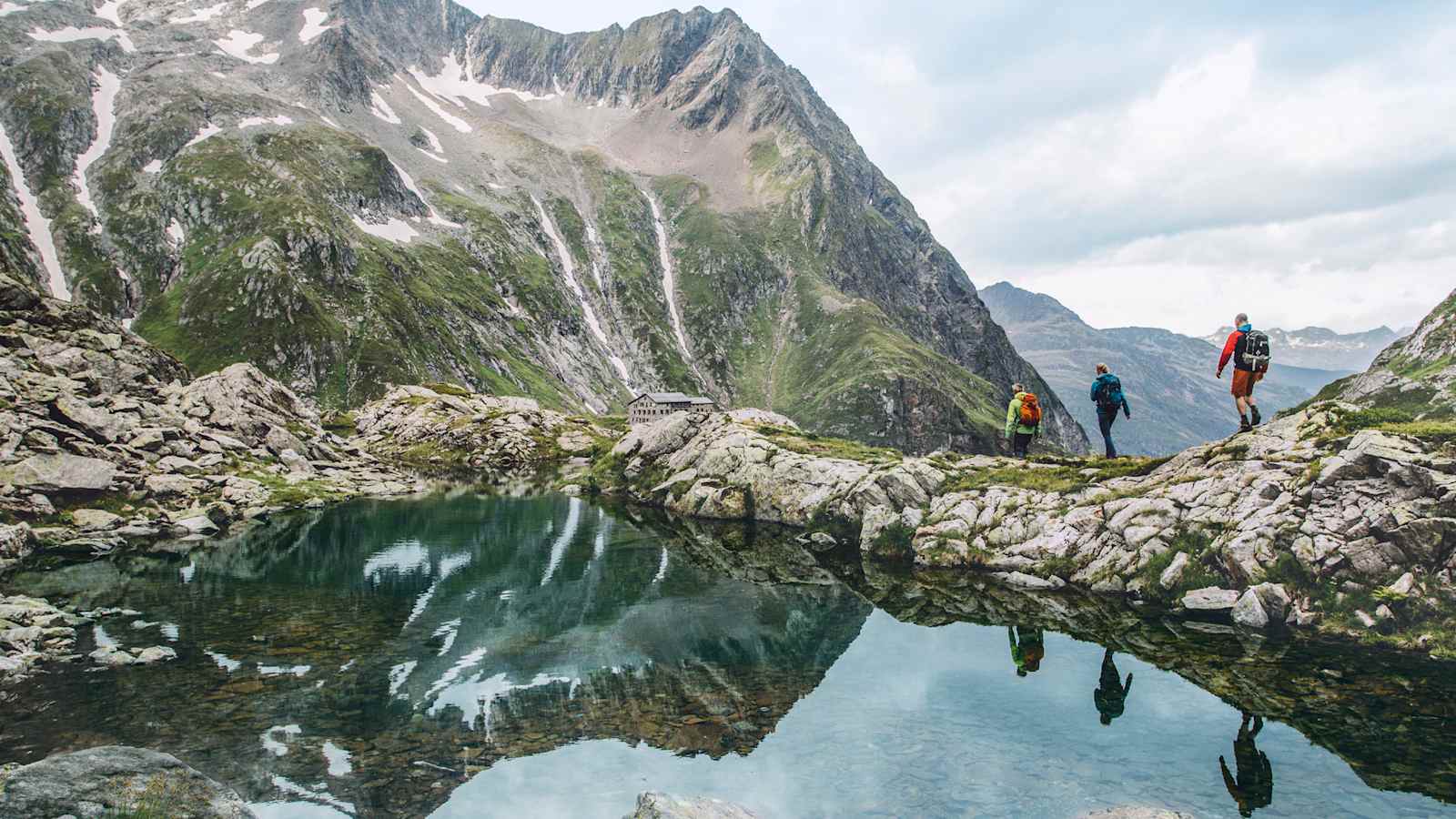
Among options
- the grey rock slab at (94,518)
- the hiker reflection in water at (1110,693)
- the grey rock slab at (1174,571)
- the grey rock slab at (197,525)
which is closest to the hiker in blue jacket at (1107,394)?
the grey rock slab at (1174,571)

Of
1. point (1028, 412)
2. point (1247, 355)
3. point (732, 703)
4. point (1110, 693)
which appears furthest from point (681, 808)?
point (1028, 412)

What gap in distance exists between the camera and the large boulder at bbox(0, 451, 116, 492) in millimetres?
46719

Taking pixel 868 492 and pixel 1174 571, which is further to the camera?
pixel 868 492

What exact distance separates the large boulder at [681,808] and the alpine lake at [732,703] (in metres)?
2.56

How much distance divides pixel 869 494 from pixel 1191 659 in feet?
95.3

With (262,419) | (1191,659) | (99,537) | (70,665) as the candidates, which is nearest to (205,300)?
(262,419)

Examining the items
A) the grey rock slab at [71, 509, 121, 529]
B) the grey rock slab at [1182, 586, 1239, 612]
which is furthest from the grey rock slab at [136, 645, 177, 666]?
the grey rock slab at [1182, 586, 1239, 612]

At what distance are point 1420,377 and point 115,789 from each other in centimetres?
9115

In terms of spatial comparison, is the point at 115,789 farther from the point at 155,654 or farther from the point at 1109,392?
the point at 1109,392

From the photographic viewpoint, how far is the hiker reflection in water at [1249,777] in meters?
17.2


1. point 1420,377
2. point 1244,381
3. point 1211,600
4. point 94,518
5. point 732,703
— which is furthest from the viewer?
point 1420,377

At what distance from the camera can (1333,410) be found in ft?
115

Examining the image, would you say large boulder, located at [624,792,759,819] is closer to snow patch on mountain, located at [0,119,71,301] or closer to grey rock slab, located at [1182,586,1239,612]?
grey rock slab, located at [1182,586,1239,612]

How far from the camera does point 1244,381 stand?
33.9m
